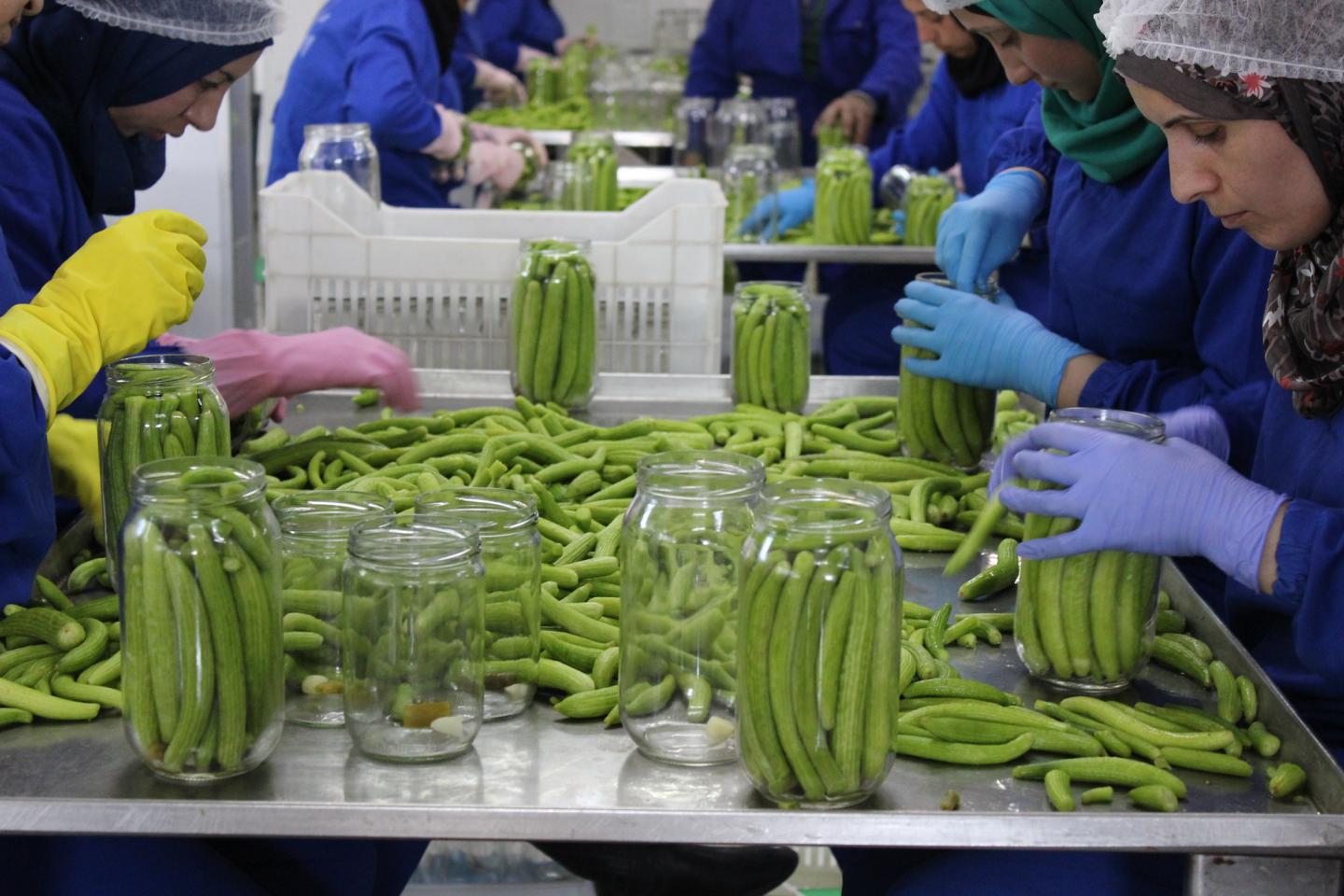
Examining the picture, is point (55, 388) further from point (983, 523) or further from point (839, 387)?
point (839, 387)

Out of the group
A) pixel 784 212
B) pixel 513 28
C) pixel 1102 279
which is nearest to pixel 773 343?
pixel 1102 279

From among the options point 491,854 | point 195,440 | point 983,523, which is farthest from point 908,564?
point 491,854

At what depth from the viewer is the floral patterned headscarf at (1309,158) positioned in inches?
60.5

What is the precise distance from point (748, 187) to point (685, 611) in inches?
149

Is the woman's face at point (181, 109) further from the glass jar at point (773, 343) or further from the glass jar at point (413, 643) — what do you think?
the glass jar at point (413, 643)

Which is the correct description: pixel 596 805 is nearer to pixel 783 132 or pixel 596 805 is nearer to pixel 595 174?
pixel 595 174

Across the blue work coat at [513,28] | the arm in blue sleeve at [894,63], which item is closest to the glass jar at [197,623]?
the arm in blue sleeve at [894,63]

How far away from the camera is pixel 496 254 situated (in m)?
2.79

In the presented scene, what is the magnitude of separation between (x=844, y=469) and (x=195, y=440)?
97 cm

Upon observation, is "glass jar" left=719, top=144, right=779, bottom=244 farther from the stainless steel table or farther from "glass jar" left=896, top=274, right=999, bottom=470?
the stainless steel table

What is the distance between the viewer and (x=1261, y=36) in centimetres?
152

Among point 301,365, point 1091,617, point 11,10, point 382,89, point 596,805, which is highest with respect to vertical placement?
point 382,89

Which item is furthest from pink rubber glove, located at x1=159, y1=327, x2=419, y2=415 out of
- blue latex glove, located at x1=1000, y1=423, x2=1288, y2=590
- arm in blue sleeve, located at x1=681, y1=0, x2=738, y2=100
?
arm in blue sleeve, located at x1=681, y1=0, x2=738, y2=100

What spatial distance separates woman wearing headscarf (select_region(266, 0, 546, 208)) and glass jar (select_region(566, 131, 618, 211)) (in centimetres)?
50
